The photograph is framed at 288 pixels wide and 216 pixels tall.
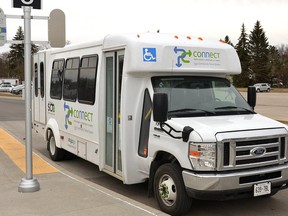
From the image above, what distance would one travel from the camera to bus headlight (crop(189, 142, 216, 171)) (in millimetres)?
4855

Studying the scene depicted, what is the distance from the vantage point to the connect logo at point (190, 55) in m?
6.02

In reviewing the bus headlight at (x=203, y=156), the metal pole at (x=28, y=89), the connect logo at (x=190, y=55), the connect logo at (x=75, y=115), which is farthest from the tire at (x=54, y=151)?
the bus headlight at (x=203, y=156)

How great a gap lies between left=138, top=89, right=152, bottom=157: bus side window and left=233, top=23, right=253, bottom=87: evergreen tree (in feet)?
262

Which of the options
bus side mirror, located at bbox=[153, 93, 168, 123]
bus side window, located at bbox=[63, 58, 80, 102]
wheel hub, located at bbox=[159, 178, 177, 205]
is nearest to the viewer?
bus side mirror, located at bbox=[153, 93, 168, 123]

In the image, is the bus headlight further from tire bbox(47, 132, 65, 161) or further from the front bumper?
tire bbox(47, 132, 65, 161)

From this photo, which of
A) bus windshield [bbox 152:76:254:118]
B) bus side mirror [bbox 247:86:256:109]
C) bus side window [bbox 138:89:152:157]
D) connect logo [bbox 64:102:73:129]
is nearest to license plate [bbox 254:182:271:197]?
bus windshield [bbox 152:76:254:118]

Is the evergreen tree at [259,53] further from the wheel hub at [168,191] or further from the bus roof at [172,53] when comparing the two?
the wheel hub at [168,191]

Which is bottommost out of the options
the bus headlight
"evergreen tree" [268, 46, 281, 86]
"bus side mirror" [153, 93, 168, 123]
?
the bus headlight

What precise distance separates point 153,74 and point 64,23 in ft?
5.07

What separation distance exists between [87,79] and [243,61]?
86715mm

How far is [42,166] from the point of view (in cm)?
789

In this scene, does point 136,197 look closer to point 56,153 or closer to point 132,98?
point 132,98

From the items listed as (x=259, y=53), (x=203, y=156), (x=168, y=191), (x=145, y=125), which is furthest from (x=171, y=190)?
(x=259, y=53)

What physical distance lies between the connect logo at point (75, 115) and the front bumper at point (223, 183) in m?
2.80
